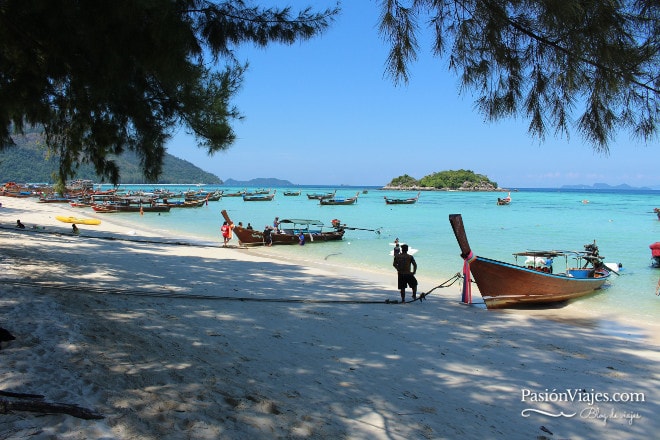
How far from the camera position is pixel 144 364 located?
377cm

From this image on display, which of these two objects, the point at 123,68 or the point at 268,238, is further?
the point at 268,238

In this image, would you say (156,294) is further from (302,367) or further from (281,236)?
(281,236)

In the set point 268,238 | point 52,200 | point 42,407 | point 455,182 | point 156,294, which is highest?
point 455,182

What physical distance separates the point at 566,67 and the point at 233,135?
394 cm

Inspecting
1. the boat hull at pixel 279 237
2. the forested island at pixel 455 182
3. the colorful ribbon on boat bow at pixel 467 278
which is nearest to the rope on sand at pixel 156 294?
the colorful ribbon on boat bow at pixel 467 278

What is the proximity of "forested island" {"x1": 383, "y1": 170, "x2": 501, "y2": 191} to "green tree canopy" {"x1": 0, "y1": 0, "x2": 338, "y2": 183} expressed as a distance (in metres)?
156

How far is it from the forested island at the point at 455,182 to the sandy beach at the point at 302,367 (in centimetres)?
15253

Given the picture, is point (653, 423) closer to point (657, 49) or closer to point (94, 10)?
point (657, 49)

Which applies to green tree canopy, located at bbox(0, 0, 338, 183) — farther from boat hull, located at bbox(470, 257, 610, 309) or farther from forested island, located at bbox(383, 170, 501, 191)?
forested island, located at bbox(383, 170, 501, 191)

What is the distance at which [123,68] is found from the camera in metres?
4.17

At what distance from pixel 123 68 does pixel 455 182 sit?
159161 mm

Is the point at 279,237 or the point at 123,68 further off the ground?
the point at 123,68

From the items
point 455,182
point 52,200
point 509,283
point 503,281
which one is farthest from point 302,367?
point 455,182

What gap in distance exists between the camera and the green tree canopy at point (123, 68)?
3.86 metres
